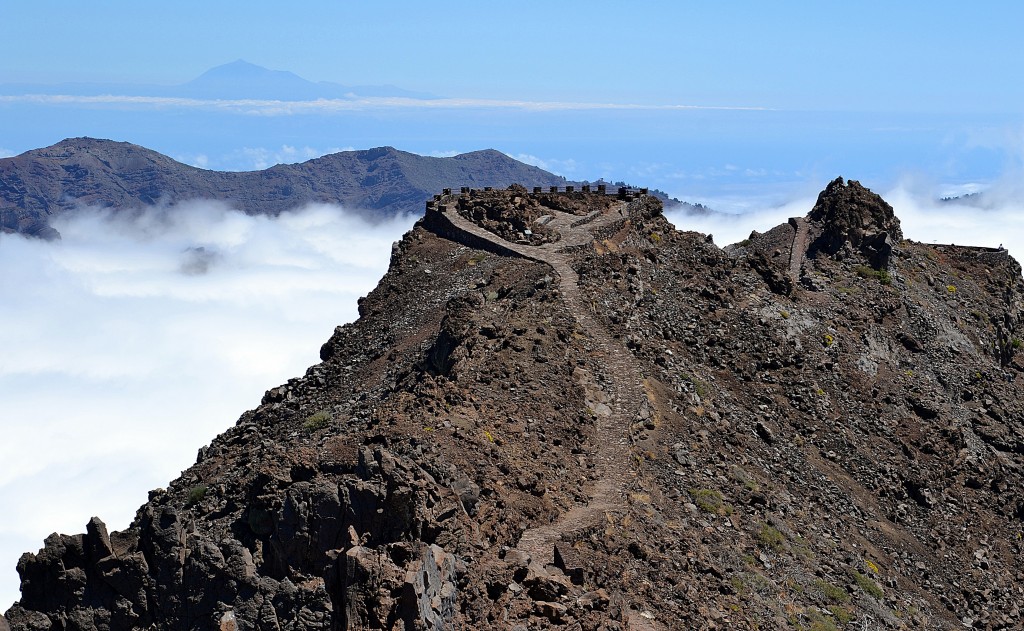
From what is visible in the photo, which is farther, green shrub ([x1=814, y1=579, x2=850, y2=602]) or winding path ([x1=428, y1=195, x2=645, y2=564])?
green shrub ([x1=814, y1=579, x2=850, y2=602])

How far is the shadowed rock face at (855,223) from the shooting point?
66.1 metres

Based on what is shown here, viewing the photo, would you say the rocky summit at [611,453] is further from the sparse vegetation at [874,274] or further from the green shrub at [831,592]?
the green shrub at [831,592]

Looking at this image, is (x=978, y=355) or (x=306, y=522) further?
(x=978, y=355)

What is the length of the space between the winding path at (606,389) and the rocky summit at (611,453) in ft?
0.40

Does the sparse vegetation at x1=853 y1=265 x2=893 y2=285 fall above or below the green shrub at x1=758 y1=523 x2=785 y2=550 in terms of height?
above

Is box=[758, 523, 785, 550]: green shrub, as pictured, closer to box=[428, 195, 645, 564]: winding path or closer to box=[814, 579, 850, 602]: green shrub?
box=[814, 579, 850, 602]: green shrub

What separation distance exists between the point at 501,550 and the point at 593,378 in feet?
44.1

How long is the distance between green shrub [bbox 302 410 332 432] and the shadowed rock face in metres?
34.7

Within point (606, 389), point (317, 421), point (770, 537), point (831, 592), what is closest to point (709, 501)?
point (770, 537)

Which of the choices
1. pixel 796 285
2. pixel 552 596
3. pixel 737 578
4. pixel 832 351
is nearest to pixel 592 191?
pixel 796 285

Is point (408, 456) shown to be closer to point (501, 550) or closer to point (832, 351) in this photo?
point (501, 550)

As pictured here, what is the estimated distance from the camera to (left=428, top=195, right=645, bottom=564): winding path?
29.2 m

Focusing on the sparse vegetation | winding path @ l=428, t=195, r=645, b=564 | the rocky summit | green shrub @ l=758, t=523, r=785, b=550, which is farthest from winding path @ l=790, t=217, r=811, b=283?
green shrub @ l=758, t=523, r=785, b=550

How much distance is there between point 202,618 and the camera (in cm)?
2441
